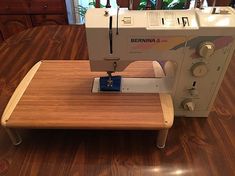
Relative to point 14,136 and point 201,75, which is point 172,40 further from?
point 14,136

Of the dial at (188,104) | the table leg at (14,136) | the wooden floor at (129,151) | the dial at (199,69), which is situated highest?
the dial at (199,69)

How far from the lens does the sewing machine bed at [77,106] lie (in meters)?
0.73

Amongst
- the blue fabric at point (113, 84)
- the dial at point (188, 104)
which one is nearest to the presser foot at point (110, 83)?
the blue fabric at point (113, 84)

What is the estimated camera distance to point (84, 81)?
3.05ft

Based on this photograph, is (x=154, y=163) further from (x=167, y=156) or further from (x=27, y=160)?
(x=27, y=160)

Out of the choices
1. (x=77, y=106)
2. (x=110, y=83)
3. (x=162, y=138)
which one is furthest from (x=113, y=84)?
(x=162, y=138)

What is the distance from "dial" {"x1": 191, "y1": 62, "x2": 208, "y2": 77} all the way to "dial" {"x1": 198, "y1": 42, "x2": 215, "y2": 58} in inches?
1.8

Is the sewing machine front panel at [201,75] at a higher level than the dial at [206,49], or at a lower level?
lower

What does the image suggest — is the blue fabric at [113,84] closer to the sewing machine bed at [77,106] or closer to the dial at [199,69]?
the sewing machine bed at [77,106]

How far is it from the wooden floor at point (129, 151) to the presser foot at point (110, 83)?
176 mm

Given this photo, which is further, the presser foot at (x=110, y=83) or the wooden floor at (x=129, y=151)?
the presser foot at (x=110, y=83)

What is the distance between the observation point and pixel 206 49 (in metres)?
0.73

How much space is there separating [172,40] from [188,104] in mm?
284

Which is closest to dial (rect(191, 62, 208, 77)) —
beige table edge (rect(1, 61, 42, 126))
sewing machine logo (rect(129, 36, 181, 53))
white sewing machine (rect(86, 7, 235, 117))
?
white sewing machine (rect(86, 7, 235, 117))
